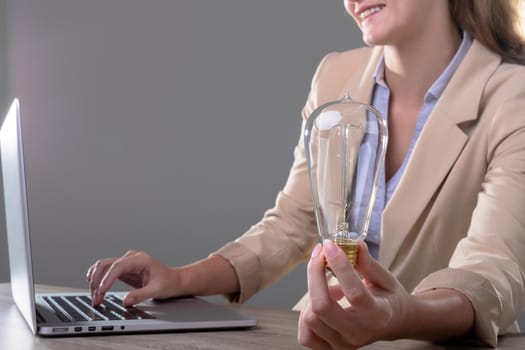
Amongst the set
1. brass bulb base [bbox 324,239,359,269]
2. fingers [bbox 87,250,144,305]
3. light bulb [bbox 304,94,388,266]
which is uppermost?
light bulb [bbox 304,94,388,266]

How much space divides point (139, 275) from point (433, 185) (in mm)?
573

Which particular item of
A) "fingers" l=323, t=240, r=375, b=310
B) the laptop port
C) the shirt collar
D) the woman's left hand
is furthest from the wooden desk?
the shirt collar

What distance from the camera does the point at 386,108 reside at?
1.67 meters

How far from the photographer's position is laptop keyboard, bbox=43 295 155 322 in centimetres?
114

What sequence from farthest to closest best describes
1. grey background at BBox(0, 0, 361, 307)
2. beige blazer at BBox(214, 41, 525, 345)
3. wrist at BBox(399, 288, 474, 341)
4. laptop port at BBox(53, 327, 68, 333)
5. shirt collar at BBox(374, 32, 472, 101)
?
grey background at BBox(0, 0, 361, 307), shirt collar at BBox(374, 32, 472, 101), beige blazer at BBox(214, 41, 525, 345), laptop port at BBox(53, 327, 68, 333), wrist at BBox(399, 288, 474, 341)

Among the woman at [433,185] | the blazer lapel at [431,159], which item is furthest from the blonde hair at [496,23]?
the blazer lapel at [431,159]

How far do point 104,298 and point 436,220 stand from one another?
0.64m

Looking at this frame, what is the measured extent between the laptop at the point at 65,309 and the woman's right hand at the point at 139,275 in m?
0.03

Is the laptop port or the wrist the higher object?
the laptop port

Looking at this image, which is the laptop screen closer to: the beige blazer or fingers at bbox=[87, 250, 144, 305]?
fingers at bbox=[87, 250, 144, 305]

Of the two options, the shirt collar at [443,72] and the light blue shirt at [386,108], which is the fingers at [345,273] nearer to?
the light blue shirt at [386,108]

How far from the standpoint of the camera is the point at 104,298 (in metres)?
1.34

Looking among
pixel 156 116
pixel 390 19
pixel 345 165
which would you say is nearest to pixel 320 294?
pixel 345 165

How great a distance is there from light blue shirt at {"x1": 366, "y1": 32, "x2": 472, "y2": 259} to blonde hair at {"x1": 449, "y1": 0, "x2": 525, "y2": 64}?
0.13 feet
